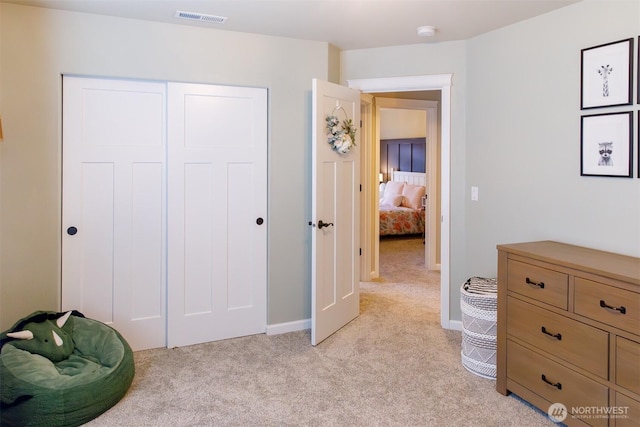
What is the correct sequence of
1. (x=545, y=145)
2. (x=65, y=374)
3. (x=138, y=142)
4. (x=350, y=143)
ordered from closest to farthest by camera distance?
1. (x=65, y=374)
2. (x=545, y=145)
3. (x=138, y=142)
4. (x=350, y=143)

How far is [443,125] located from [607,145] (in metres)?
1.29

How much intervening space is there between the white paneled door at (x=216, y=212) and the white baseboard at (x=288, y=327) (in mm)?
73

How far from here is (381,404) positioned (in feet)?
8.27

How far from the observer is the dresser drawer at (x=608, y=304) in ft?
6.23

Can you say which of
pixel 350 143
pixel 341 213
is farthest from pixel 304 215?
pixel 350 143

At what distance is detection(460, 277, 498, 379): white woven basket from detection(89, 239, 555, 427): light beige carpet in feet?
0.24

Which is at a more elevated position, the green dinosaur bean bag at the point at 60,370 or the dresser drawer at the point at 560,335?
the dresser drawer at the point at 560,335

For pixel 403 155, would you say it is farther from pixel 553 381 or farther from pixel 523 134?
pixel 553 381

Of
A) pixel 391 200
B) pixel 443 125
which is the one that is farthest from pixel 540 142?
pixel 391 200

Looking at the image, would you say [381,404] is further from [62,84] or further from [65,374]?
[62,84]

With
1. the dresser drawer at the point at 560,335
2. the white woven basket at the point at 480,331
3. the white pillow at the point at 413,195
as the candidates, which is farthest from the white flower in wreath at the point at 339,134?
the white pillow at the point at 413,195

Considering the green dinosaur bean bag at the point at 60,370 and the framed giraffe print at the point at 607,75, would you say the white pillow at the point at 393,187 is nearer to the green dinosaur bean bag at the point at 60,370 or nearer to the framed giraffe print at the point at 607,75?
the framed giraffe print at the point at 607,75

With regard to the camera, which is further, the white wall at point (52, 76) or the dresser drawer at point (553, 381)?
the white wall at point (52, 76)

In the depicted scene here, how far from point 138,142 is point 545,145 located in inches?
106
